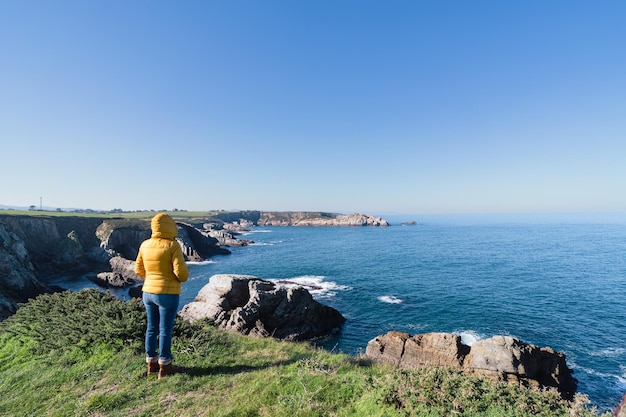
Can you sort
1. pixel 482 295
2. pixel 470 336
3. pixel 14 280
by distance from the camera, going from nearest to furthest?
1. pixel 470 336
2. pixel 14 280
3. pixel 482 295

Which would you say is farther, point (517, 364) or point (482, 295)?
point (482, 295)

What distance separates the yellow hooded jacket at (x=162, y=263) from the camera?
22.6ft

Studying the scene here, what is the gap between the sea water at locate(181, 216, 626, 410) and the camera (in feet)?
84.7

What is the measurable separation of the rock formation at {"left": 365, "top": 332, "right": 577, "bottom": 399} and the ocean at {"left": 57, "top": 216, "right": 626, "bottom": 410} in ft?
8.56

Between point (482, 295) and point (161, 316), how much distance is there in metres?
43.3

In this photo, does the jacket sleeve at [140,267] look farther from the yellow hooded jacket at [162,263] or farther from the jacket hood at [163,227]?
the jacket hood at [163,227]

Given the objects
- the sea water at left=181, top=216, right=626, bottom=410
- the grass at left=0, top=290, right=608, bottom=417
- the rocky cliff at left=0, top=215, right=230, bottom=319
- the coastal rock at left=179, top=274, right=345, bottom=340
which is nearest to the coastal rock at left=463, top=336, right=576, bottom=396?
the sea water at left=181, top=216, right=626, bottom=410

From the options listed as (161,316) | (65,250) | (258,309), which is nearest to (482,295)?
(258,309)

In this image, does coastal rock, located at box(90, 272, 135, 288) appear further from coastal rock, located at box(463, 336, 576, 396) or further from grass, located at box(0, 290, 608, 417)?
coastal rock, located at box(463, 336, 576, 396)

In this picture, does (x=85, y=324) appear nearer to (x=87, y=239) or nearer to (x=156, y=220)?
(x=156, y=220)

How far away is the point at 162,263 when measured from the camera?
22.6 ft

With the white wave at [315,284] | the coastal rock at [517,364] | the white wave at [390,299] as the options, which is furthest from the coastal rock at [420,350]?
the white wave at [315,284]

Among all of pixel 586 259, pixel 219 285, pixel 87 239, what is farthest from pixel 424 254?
pixel 87 239

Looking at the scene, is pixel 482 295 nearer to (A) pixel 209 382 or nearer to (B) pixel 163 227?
(A) pixel 209 382
